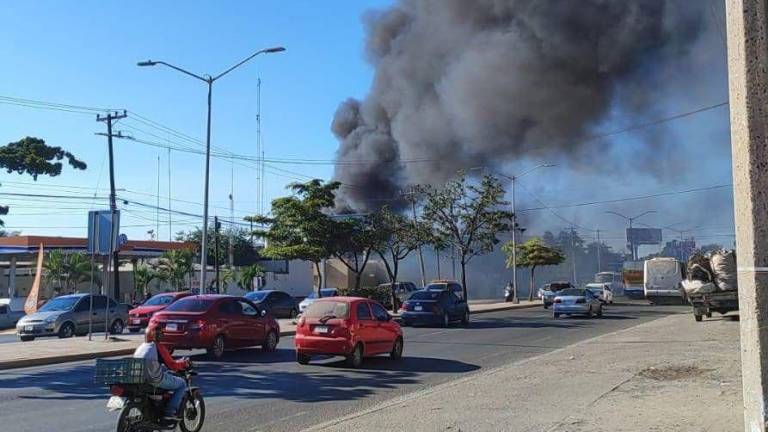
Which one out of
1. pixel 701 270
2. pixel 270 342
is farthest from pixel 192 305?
pixel 701 270

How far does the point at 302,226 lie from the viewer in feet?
86.3

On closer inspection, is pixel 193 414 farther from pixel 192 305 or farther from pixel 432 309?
pixel 432 309

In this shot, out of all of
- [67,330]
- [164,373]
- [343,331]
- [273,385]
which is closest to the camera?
[164,373]

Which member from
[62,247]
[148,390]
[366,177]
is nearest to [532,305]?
[366,177]

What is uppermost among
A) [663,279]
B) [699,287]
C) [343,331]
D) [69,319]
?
[663,279]

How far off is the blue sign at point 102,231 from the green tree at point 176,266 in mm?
29173

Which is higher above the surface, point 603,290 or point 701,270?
point 701,270

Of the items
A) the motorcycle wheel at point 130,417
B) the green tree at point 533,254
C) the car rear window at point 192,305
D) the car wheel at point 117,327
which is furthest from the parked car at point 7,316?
the green tree at point 533,254

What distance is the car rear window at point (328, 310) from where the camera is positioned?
44.3 ft

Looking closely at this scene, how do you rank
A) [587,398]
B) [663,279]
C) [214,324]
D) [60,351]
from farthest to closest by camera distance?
[663,279] → [60,351] → [214,324] → [587,398]

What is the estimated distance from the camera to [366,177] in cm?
4588

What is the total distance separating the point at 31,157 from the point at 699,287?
669 inches

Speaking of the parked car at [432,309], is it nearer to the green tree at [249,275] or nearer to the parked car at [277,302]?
the parked car at [277,302]

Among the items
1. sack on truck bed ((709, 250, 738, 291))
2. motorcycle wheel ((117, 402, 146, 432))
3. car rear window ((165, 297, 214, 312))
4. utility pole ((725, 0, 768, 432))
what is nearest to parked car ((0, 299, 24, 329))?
car rear window ((165, 297, 214, 312))
